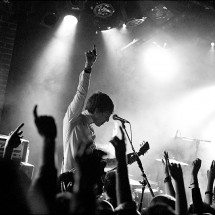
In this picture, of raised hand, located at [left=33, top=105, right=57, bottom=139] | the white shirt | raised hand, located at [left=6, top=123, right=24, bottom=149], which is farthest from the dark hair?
raised hand, located at [left=33, top=105, right=57, bottom=139]

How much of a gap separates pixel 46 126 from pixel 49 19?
16.2ft

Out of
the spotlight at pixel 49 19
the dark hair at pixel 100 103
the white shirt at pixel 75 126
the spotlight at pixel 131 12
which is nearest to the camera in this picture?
the white shirt at pixel 75 126

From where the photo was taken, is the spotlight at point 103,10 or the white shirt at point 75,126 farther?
the spotlight at point 103,10

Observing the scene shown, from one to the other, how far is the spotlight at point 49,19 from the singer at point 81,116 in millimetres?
2714

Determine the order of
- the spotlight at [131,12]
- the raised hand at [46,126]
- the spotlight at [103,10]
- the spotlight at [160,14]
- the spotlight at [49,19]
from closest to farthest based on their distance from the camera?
the raised hand at [46,126], the spotlight at [103,10], the spotlight at [49,19], the spotlight at [131,12], the spotlight at [160,14]

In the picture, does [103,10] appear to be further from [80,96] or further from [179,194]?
[179,194]

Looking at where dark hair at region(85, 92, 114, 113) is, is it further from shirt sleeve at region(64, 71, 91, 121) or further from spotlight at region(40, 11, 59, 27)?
spotlight at region(40, 11, 59, 27)

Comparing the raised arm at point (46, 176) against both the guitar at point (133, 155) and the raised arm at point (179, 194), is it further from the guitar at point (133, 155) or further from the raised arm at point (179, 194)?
the guitar at point (133, 155)

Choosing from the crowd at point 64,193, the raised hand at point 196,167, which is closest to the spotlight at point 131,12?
the raised hand at point 196,167

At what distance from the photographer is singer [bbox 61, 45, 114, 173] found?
3.49 m

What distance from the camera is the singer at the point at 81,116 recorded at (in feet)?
11.5

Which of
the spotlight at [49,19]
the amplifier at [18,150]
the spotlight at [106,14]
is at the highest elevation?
the spotlight at [106,14]

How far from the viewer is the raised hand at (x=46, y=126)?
5.57 ft

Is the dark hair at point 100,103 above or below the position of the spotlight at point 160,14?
below
